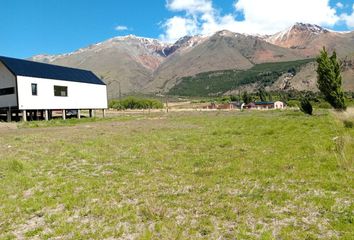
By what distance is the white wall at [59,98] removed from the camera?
43656 mm

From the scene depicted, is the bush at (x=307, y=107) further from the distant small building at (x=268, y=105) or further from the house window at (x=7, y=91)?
the distant small building at (x=268, y=105)

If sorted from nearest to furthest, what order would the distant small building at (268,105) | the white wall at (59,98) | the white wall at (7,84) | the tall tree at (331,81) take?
1. the tall tree at (331,81)
2. the white wall at (7,84)
3. the white wall at (59,98)
4. the distant small building at (268,105)

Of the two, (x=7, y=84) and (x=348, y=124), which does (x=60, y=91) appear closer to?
(x=7, y=84)

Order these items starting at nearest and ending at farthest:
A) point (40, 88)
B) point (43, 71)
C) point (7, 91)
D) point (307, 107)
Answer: point (7, 91) → point (40, 88) → point (307, 107) → point (43, 71)

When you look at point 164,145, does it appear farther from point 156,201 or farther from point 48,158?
point 156,201

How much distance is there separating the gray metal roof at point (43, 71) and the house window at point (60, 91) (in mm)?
1389

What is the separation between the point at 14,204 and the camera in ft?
28.1

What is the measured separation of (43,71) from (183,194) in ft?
148

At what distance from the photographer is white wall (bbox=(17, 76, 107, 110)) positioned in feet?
143

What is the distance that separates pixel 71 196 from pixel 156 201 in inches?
98.5

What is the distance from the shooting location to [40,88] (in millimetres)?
45875

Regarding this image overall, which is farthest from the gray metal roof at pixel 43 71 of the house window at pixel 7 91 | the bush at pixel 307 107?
the bush at pixel 307 107

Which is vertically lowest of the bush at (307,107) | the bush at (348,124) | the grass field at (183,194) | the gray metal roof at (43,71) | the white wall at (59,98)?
the grass field at (183,194)

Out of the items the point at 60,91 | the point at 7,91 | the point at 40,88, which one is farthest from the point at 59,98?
the point at 7,91
